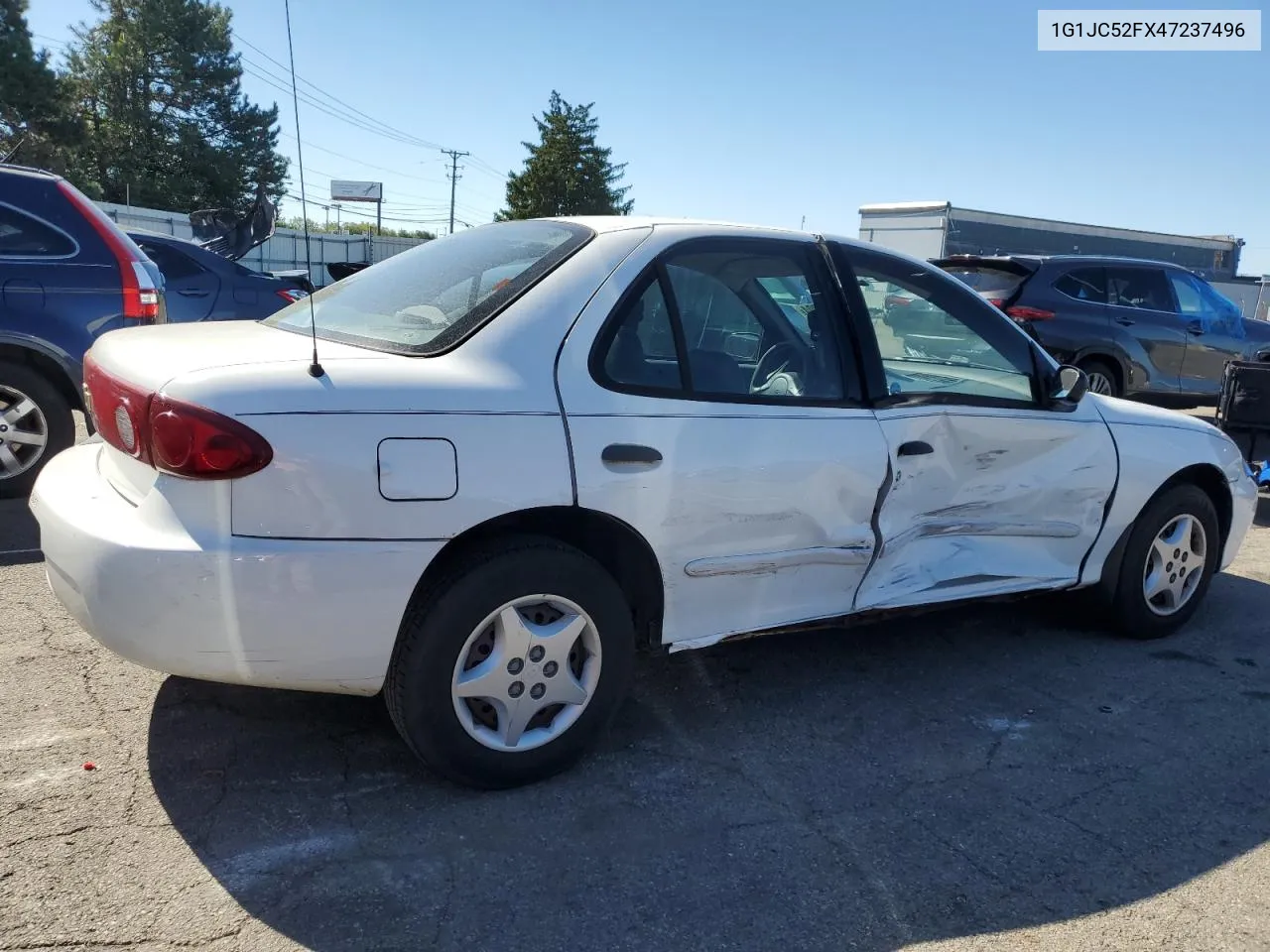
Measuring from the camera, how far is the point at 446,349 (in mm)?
2732

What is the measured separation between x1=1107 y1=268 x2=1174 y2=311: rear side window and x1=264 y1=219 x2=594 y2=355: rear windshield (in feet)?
26.8

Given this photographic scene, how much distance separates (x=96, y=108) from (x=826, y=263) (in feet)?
206

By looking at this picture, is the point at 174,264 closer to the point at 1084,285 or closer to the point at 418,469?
the point at 418,469

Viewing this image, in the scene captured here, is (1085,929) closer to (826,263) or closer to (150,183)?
(826,263)

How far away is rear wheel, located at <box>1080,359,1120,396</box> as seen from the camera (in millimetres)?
9867

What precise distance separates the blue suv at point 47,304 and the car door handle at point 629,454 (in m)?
3.90

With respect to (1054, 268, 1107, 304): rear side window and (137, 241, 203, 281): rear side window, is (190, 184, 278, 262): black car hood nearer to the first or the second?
(137, 241, 203, 281): rear side window

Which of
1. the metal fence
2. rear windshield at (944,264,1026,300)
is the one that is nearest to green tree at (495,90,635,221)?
the metal fence

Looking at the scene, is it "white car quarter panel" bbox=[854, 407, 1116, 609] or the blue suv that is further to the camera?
the blue suv

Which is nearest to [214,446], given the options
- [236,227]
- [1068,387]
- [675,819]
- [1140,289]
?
[675,819]

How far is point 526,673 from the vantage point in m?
2.77

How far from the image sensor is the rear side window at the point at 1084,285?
31.7ft

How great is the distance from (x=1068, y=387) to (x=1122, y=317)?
6810mm

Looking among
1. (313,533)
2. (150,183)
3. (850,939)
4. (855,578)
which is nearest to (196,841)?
(313,533)
